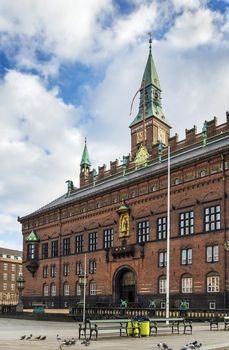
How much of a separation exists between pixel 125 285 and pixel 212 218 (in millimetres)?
14910

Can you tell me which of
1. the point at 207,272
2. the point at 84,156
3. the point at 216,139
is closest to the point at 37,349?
the point at 207,272

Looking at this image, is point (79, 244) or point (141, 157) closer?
point (141, 157)

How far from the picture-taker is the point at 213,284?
143ft

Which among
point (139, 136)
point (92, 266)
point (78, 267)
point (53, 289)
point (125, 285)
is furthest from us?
point (139, 136)

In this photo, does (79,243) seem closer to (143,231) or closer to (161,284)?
(143,231)

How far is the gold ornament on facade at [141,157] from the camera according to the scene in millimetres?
61281

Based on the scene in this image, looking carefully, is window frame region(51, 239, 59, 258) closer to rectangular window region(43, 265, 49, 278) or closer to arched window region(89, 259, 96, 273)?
rectangular window region(43, 265, 49, 278)

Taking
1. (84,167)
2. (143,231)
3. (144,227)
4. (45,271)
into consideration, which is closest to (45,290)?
(45,271)

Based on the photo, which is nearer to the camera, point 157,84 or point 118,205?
point 118,205

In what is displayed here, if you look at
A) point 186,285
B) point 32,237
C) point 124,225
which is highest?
point 124,225

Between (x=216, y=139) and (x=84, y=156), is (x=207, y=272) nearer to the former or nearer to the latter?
(x=216, y=139)

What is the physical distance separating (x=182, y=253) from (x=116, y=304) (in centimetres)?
1154

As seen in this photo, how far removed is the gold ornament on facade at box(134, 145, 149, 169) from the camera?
61281 mm

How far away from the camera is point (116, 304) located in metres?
54.4
